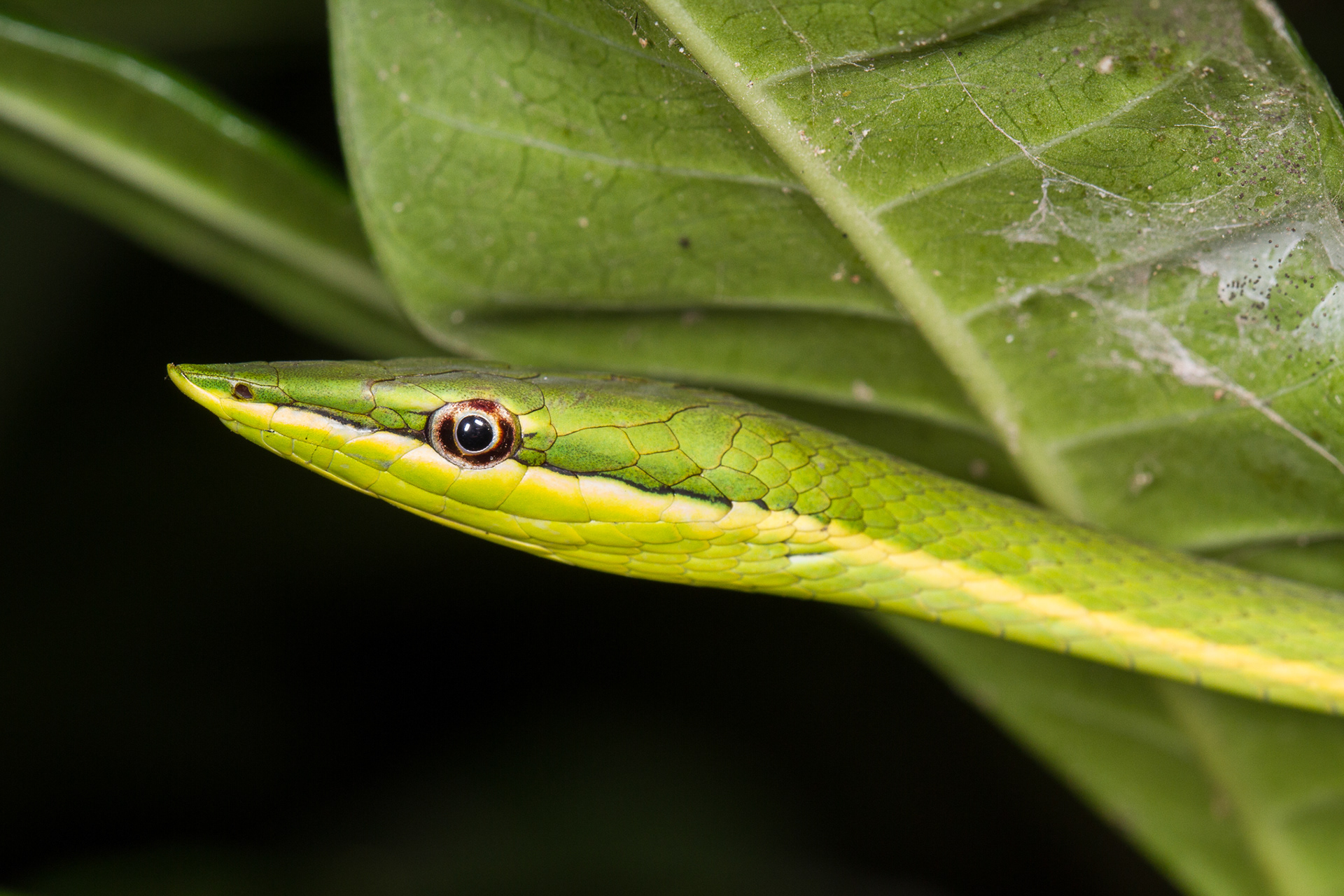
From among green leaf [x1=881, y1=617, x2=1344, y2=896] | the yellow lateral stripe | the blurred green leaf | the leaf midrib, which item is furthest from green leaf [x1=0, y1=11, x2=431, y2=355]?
green leaf [x1=881, y1=617, x2=1344, y2=896]

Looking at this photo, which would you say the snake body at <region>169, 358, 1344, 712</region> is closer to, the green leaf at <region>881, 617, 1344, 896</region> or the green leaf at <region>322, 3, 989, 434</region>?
the green leaf at <region>322, 3, 989, 434</region>

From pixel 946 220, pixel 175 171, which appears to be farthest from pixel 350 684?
pixel 946 220

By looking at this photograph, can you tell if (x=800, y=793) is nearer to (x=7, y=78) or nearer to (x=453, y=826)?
(x=453, y=826)

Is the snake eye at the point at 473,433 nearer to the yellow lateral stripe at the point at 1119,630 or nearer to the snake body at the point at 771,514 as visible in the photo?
the snake body at the point at 771,514

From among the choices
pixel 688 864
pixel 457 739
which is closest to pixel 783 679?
pixel 688 864

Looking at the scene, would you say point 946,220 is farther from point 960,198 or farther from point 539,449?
point 539,449

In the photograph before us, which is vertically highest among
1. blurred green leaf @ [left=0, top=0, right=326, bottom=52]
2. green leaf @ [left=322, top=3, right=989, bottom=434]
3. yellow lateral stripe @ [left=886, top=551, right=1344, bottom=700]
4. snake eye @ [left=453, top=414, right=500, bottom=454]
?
blurred green leaf @ [left=0, top=0, right=326, bottom=52]
